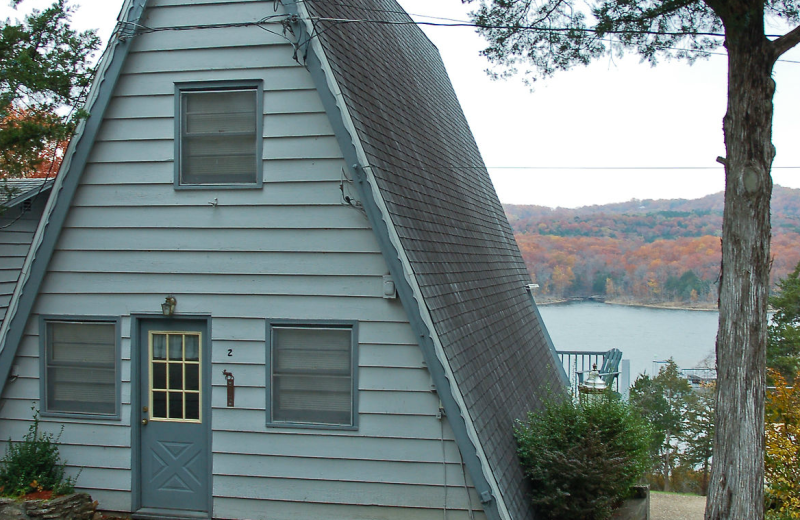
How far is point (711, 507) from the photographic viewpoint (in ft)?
20.8

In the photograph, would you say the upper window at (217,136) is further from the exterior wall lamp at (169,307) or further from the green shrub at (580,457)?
the green shrub at (580,457)

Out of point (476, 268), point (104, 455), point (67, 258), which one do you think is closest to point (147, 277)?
point (67, 258)

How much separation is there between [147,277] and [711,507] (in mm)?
6412

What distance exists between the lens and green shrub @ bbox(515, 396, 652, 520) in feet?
18.5

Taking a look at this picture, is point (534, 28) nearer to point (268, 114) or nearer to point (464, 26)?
point (464, 26)

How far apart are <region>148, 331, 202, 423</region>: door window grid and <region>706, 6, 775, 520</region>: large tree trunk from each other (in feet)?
18.2

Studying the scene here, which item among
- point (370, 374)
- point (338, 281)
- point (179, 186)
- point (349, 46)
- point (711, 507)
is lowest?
point (711, 507)

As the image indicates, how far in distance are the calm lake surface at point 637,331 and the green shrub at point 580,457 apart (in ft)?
56.0

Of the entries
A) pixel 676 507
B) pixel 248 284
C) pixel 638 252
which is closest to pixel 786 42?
pixel 248 284

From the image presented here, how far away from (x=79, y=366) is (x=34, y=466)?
3.52 feet

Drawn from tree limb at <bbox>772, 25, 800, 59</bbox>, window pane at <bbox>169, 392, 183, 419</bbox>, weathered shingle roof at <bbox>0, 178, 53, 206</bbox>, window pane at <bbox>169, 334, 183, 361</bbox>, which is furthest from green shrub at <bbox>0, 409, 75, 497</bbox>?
tree limb at <bbox>772, 25, 800, 59</bbox>

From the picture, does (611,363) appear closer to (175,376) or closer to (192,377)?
(192,377)

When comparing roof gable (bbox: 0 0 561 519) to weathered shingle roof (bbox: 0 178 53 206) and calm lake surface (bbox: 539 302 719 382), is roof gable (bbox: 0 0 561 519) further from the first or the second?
calm lake surface (bbox: 539 302 719 382)

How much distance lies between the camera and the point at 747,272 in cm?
623
